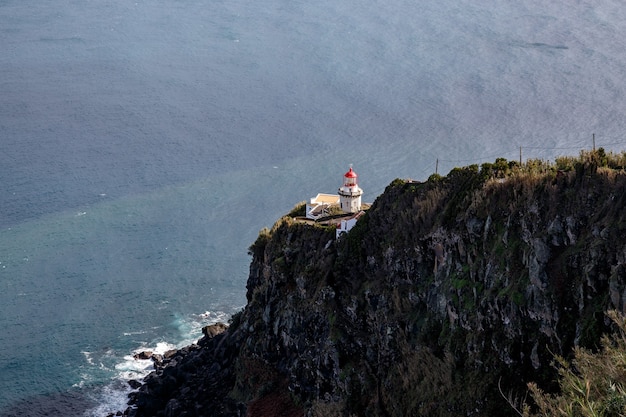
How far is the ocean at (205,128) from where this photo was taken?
7294 centimetres

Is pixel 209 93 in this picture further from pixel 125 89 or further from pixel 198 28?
A: pixel 198 28

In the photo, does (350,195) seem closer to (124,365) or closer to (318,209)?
(318,209)

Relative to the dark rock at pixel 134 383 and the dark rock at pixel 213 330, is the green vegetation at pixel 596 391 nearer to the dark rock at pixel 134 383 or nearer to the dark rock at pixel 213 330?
the dark rock at pixel 134 383

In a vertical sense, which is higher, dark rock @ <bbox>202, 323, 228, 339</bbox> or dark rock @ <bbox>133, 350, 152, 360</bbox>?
dark rock @ <bbox>202, 323, 228, 339</bbox>

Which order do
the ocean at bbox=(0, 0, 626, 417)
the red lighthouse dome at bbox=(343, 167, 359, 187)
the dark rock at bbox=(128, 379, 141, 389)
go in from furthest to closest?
the ocean at bbox=(0, 0, 626, 417)
the dark rock at bbox=(128, 379, 141, 389)
the red lighthouse dome at bbox=(343, 167, 359, 187)

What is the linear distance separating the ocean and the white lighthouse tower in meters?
16.1

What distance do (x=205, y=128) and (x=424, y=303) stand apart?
56660 mm

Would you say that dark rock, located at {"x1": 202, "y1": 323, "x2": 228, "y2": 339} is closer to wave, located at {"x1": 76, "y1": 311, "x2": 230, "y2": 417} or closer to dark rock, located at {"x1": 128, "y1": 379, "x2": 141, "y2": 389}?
wave, located at {"x1": 76, "y1": 311, "x2": 230, "y2": 417}

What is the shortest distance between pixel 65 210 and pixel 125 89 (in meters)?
29.3

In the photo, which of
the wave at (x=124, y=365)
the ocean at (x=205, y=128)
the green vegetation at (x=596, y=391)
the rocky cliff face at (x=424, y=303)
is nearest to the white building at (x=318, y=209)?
the rocky cliff face at (x=424, y=303)

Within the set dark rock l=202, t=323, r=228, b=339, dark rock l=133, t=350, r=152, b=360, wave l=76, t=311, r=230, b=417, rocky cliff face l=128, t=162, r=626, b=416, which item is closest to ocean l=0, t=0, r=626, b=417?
wave l=76, t=311, r=230, b=417

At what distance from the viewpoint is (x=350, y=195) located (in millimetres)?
61562

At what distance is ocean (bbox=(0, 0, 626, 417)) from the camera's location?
7294 cm

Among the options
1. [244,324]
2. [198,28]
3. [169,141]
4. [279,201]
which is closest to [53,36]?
[198,28]
